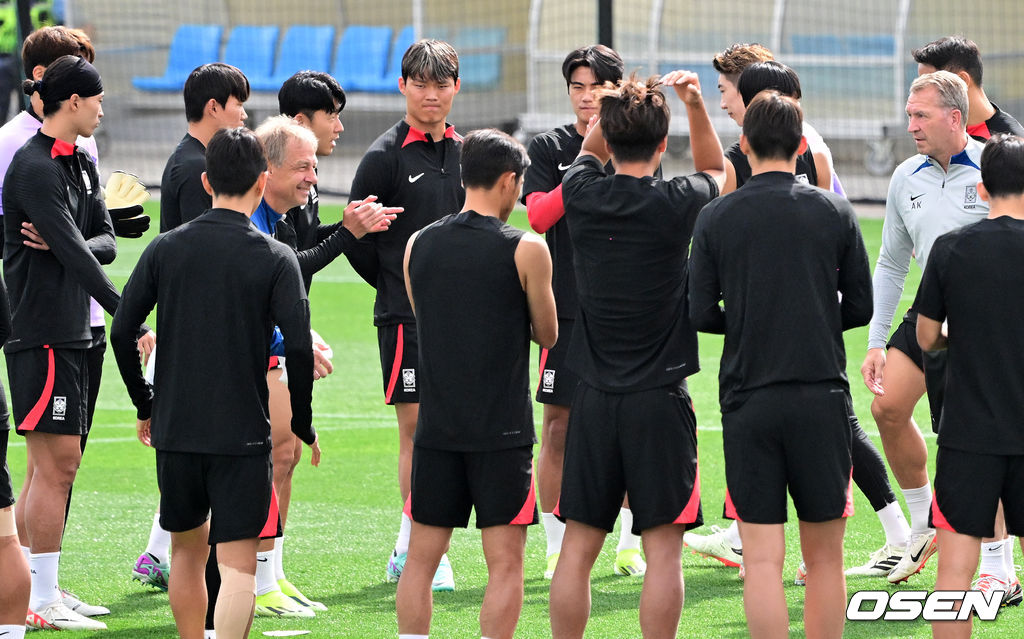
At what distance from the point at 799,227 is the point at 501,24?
65.9 feet

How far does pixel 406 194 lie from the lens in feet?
20.5

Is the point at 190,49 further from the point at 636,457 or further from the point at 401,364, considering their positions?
the point at 636,457

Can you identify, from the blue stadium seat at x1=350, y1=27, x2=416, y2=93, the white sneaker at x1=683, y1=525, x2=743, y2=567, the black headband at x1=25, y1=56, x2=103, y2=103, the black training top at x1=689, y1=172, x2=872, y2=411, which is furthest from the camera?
the blue stadium seat at x1=350, y1=27, x2=416, y2=93

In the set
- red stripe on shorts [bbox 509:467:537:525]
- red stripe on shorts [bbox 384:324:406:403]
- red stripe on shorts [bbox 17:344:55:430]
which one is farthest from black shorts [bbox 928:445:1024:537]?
red stripe on shorts [bbox 17:344:55:430]

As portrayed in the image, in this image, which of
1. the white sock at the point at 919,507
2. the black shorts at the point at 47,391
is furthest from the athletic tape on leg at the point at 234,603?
the white sock at the point at 919,507

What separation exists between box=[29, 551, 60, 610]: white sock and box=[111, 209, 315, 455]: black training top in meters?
1.36

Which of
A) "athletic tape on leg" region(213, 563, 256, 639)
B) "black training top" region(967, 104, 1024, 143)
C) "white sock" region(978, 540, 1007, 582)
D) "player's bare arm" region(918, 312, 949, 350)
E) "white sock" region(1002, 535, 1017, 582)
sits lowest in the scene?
"white sock" region(1002, 535, 1017, 582)

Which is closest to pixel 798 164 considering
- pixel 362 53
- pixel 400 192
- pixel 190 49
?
pixel 400 192

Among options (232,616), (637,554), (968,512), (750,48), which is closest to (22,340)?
(232,616)

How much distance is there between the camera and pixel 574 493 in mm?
4602

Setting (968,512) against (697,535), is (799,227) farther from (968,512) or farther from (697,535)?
(697,535)

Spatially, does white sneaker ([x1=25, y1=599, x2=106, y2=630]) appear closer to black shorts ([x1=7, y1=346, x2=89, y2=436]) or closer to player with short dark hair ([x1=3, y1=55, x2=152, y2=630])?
player with short dark hair ([x1=3, y1=55, x2=152, y2=630])

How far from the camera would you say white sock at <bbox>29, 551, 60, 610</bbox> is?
5492 mm

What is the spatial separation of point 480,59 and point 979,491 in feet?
64.8
